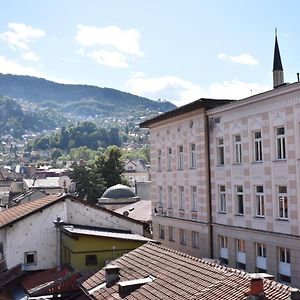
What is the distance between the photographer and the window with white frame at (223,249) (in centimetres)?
3021

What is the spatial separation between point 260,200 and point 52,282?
35.9 ft

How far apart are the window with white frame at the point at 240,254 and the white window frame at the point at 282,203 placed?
3.73 m

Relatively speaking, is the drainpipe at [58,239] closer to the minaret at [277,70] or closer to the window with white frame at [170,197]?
the window with white frame at [170,197]

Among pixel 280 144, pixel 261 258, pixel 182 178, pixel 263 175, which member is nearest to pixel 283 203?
pixel 263 175

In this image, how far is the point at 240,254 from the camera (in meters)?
28.6

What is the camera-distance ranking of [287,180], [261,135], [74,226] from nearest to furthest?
[287,180] < [261,135] < [74,226]

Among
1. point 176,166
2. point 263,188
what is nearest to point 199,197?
point 176,166

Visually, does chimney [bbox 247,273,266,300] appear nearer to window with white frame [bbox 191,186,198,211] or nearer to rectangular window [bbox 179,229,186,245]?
window with white frame [bbox 191,186,198,211]

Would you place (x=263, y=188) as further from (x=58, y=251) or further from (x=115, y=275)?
(x=58, y=251)

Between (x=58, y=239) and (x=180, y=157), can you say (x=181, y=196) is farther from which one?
(x=58, y=239)

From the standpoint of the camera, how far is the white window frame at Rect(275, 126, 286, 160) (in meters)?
24.9

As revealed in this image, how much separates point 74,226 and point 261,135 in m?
12.1

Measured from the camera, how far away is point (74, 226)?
3089cm

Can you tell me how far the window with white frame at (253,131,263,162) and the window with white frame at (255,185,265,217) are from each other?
1.42 meters
